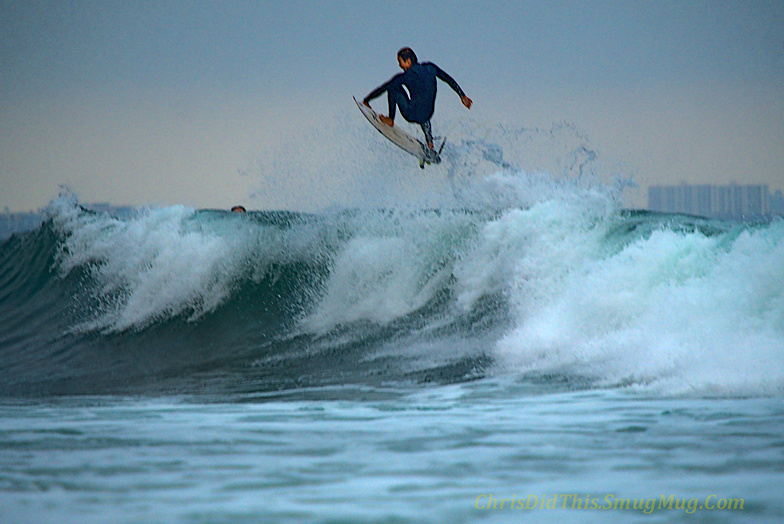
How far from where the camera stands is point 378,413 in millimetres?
4207

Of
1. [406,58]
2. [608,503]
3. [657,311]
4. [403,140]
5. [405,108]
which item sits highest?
[406,58]

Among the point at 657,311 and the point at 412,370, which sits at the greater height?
the point at 657,311

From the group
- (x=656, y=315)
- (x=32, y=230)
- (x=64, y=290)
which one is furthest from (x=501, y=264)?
(x=32, y=230)

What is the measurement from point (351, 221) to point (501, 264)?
2.65 m

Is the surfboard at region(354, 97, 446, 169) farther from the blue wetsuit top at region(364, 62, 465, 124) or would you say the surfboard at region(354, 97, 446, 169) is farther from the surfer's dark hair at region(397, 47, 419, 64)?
the surfer's dark hair at region(397, 47, 419, 64)

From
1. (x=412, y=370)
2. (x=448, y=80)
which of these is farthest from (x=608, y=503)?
(x=448, y=80)

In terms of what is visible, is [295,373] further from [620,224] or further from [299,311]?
[620,224]

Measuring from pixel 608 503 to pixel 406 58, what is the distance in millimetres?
6809

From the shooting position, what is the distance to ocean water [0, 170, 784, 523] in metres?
2.68

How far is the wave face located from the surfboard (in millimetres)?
787

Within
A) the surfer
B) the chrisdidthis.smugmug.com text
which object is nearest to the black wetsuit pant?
the surfer

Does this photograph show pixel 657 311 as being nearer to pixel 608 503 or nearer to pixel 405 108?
pixel 608 503

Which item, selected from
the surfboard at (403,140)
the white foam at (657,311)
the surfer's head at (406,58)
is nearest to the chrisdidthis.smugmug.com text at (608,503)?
the white foam at (657,311)

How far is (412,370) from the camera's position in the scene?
568 cm
